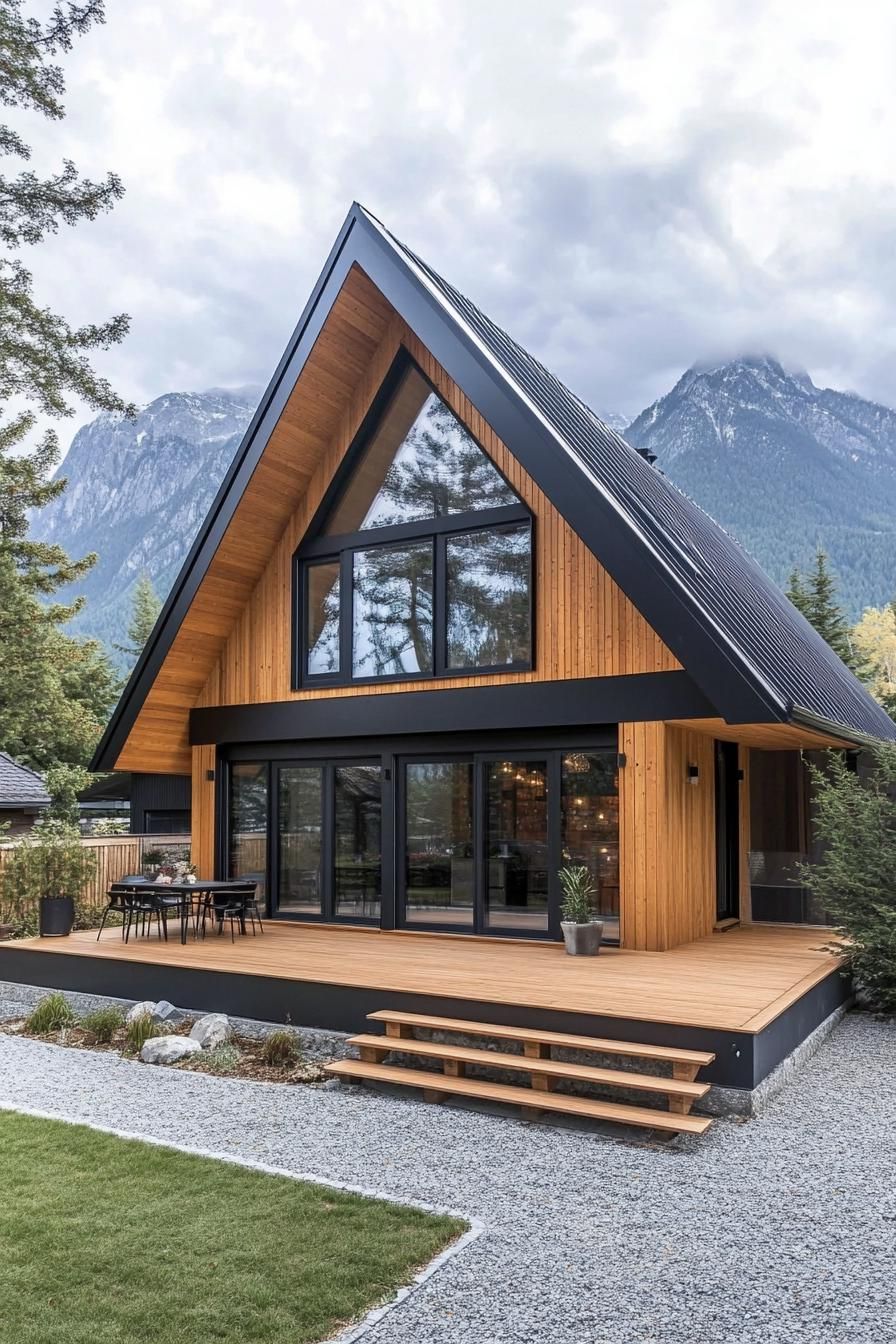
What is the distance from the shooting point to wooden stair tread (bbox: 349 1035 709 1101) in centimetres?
561

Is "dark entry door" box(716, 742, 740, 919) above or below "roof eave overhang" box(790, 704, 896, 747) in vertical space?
below

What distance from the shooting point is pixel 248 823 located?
11.6 meters

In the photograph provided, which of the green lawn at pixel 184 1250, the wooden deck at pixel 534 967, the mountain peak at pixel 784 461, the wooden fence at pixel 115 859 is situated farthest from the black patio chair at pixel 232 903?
the mountain peak at pixel 784 461

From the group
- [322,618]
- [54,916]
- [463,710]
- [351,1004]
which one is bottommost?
[351,1004]

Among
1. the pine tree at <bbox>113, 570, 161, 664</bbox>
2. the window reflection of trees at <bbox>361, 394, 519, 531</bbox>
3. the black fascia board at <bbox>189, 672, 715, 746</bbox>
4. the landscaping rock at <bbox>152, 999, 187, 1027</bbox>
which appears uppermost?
the pine tree at <bbox>113, 570, 161, 664</bbox>

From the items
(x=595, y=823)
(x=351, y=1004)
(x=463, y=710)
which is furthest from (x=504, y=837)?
(x=351, y=1004)

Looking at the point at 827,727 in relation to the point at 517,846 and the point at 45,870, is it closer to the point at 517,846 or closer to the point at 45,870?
the point at 517,846

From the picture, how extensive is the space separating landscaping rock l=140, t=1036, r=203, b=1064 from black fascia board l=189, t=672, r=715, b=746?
3.86m

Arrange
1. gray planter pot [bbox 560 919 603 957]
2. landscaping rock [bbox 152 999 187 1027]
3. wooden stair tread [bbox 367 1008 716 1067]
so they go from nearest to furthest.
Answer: wooden stair tread [bbox 367 1008 716 1067] < landscaping rock [bbox 152 999 187 1027] < gray planter pot [bbox 560 919 603 957]

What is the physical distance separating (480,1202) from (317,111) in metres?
30.3

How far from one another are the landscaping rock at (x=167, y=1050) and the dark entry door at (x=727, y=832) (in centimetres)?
563

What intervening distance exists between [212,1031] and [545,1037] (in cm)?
269

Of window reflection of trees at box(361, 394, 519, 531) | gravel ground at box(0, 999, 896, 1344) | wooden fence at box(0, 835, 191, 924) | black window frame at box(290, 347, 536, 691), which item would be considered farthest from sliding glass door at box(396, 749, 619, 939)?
wooden fence at box(0, 835, 191, 924)

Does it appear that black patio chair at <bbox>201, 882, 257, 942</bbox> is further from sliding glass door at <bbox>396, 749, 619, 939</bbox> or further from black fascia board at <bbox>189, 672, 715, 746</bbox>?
black fascia board at <bbox>189, 672, 715, 746</bbox>
